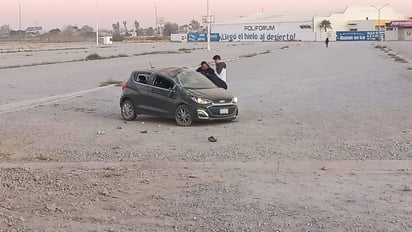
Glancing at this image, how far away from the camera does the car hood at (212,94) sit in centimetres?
1477

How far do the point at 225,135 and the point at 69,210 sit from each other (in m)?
6.58

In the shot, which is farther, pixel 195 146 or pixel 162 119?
pixel 162 119

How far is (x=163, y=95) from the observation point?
1518cm

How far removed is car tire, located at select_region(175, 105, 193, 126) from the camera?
48.0 feet

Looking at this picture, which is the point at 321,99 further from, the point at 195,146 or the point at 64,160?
the point at 64,160

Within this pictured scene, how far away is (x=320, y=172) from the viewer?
9227 mm

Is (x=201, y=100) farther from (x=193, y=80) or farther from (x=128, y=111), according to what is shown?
(x=128, y=111)

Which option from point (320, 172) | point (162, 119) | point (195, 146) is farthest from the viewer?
point (162, 119)

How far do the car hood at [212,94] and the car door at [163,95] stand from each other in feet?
1.63

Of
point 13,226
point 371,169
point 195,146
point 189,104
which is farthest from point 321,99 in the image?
point 13,226

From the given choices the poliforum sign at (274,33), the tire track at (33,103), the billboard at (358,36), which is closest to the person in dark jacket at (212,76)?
the tire track at (33,103)

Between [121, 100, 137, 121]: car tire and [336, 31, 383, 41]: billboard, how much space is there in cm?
14880

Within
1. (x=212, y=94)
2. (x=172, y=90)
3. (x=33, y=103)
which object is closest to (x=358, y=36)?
(x=33, y=103)

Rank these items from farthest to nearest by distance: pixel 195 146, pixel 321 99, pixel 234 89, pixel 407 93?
pixel 234 89 < pixel 407 93 < pixel 321 99 < pixel 195 146
